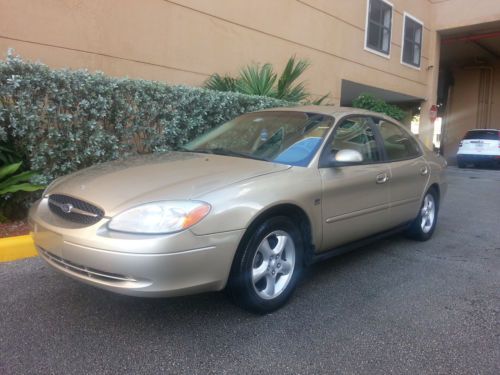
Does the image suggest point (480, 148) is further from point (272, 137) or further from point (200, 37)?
point (272, 137)

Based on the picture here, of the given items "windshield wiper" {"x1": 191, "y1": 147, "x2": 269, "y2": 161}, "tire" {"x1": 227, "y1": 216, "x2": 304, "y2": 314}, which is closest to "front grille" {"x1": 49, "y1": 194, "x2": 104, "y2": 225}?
"tire" {"x1": 227, "y1": 216, "x2": 304, "y2": 314}

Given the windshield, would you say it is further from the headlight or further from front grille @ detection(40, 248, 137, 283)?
front grille @ detection(40, 248, 137, 283)

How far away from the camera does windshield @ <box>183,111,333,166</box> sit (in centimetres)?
370

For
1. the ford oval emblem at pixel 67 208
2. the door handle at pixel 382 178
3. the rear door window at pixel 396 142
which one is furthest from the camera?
the rear door window at pixel 396 142

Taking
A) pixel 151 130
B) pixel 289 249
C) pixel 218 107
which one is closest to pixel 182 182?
pixel 289 249

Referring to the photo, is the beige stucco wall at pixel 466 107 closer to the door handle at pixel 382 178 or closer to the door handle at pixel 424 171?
the door handle at pixel 424 171

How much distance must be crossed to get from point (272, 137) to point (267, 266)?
4.02 feet

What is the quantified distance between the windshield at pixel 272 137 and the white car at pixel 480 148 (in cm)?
1547

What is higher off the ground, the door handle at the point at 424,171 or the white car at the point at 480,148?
the white car at the point at 480,148

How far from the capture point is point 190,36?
8742mm

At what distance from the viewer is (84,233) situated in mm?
2740

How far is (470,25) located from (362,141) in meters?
15.0

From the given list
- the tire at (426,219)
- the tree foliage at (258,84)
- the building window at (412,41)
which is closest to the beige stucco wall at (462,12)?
the building window at (412,41)

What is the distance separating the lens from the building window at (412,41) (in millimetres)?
16109
